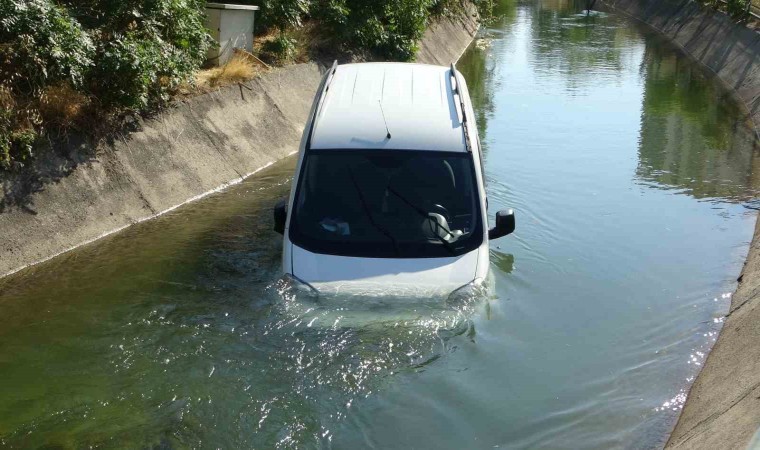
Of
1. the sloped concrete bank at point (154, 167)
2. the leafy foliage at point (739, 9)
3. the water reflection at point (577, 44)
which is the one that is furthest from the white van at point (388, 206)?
the leafy foliage at point (739, 9)

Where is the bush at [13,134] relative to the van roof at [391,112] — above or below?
below

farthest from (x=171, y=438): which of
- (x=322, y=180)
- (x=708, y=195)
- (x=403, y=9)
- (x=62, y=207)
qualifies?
(x=403, y=9)

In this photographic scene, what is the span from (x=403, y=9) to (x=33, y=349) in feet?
55.7

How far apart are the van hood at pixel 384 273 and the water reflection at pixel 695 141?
332 inches

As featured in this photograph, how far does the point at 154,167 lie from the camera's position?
41.7 ft

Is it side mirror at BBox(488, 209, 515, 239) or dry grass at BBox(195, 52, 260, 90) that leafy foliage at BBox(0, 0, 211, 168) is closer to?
dry grass at BBox(195, 52, 260, 90)

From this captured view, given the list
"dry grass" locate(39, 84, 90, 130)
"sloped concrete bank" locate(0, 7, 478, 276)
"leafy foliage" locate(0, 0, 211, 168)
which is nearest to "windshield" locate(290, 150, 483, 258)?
"sloped concrete bank" locate(0, 7, 478, 276)

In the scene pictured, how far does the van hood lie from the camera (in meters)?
7.88

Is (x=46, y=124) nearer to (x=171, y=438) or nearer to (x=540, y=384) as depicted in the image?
(x=171, y=438)

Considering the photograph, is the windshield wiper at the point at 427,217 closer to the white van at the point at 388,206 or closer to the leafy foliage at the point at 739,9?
the white van at the point at 388,206

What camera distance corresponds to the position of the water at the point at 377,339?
7.02 metres

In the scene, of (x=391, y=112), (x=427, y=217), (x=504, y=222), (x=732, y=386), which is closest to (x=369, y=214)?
(x=427, y=217)

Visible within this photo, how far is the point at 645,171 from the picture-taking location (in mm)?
16547

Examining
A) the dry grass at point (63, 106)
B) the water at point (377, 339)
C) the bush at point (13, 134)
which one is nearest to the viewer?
the water at point (377, 339)
